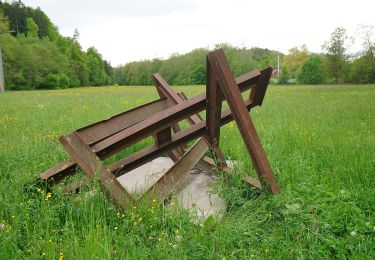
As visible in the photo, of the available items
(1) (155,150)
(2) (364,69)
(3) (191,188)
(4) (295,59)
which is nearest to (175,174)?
(1) (155,150)

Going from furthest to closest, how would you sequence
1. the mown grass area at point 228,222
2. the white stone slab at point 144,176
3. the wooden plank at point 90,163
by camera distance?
the white stone slab at point 144,176, the wooden plank at point 90,163, the mown grass area at point 228,222

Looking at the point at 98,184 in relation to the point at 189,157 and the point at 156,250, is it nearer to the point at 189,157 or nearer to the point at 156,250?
the point at 156,250

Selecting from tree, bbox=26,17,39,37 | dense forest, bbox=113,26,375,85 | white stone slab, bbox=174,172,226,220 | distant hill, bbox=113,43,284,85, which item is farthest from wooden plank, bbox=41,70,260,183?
tree, bbox=26,17,39,37

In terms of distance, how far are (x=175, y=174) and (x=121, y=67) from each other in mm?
113319

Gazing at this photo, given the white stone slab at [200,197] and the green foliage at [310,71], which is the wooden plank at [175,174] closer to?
the white stone slab at [200,197]

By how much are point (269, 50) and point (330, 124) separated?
125625 millimetres

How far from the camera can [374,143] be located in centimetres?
492

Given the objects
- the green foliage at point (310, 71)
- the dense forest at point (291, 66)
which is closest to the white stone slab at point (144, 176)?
the dense forest at point (291, 66)

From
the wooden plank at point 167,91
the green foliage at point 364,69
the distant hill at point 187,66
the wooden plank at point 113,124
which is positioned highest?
the distant hill at point 187,66

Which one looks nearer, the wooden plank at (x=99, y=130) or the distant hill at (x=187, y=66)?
the wooden plank at (x=99, y=130)

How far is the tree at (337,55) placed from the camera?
148ft

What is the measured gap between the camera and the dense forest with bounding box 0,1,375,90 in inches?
1816

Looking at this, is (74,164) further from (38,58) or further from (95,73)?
(95,73)

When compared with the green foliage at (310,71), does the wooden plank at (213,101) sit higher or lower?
lower
